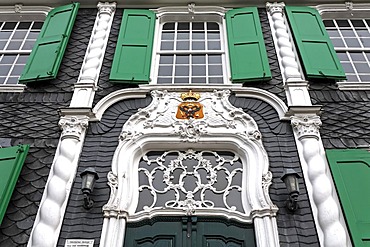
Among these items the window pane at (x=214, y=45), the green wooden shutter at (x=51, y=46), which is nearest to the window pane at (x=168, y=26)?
the window pane at (x=214, y=45)

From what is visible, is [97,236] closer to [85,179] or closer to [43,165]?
[85,179]

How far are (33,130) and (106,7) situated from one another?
12.9 feet

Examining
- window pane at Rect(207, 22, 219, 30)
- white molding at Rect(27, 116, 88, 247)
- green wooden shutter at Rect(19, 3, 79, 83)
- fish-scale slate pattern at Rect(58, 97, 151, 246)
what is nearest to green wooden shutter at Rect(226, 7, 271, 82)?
window pane at Rect(207, 22, 219, 30)

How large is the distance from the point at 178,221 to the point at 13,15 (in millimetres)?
6989

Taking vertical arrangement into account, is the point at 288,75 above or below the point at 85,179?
above

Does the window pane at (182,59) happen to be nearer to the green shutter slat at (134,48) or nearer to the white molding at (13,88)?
the green shutter slat at (134,48)

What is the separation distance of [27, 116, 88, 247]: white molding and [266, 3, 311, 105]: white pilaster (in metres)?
3.83

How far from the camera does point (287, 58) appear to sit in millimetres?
7879

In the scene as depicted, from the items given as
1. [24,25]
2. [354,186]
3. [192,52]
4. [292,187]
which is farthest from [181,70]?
[24,25]

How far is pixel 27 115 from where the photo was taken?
23.3 feet

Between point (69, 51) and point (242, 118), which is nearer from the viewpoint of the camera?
point (242, 118)

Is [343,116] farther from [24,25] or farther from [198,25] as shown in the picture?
[24,25]

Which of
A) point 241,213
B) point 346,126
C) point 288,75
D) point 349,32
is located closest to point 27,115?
point 241,213

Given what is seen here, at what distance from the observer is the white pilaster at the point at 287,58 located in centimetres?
707
